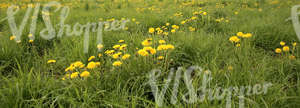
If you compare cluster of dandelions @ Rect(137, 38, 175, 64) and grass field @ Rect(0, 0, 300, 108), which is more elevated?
cluster of dandelions @ Rect(137, 38, 175, 64)

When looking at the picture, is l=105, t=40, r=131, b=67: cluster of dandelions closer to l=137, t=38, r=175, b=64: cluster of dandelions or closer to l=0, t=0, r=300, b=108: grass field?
l=0, t=0, r=300, b=108: grass field

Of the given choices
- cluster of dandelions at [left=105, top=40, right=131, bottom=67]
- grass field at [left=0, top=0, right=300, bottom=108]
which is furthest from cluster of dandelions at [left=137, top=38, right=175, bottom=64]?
cluster of dandelions at [left=105, top=40, right=131, bottom=67]

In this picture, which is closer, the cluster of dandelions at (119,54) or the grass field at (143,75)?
the grass field at (143,75)

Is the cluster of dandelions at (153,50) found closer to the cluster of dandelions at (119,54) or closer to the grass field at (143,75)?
the grass field at (143,75)

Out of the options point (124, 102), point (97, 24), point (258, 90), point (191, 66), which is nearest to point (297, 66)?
point (258, 90)

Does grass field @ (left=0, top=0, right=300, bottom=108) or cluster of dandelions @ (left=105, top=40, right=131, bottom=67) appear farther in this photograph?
cluster of dandelions @ (left=105, top=40, right=131, bottom=67)

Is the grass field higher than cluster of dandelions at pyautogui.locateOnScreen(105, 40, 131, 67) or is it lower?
lower

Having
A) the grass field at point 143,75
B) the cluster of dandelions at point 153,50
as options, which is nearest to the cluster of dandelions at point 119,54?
the grass field at point 143,75

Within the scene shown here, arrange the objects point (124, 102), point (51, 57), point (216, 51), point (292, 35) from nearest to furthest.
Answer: point (124, 102) < point (216, 51) < point (51, 57) < point (292, 35)

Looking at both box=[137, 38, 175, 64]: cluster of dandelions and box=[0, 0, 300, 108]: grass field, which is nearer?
box=[0, 0, 300, 108]: grass field

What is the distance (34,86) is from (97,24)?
2.65 meters

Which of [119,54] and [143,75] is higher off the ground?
[119,54]

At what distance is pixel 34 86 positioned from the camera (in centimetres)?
153

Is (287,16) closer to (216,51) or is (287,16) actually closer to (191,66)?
(216,51)
